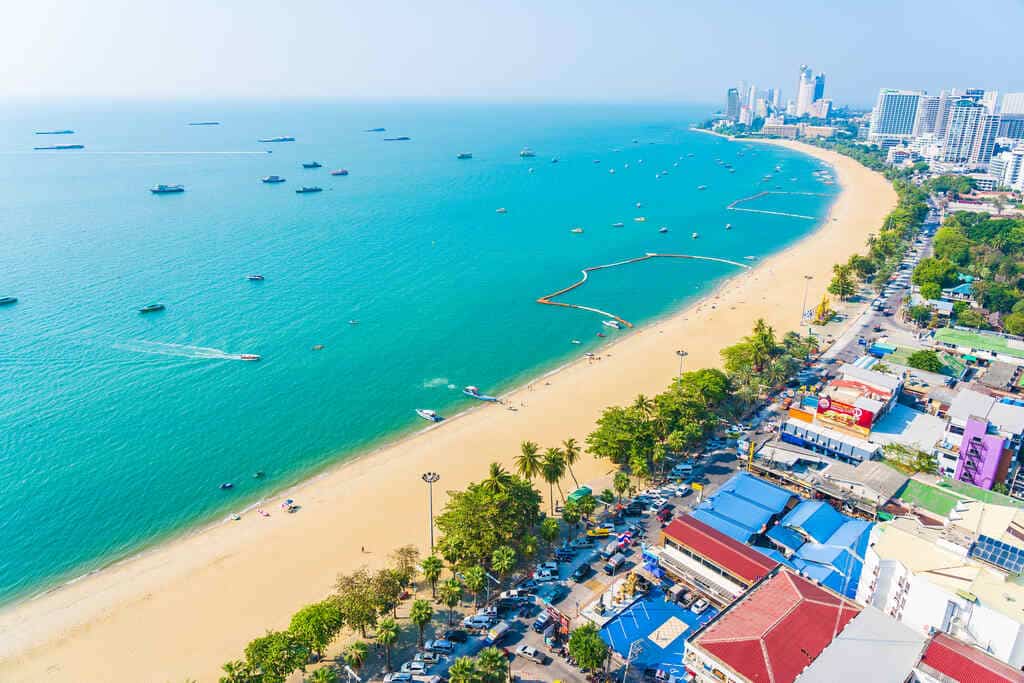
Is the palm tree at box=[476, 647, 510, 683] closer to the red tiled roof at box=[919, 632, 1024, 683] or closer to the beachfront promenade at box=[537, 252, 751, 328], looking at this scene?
the red tiled roof at box=[919, 632, 1024, 683]

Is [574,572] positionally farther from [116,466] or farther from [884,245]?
[884,245]

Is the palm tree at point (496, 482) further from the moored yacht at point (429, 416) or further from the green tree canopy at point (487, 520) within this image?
the moored yacht at point (429, 416)

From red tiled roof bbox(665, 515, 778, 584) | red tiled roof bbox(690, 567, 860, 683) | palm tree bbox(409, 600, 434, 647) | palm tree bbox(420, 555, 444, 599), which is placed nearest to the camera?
red tiled roof bbox(690, 567, 860, 683)

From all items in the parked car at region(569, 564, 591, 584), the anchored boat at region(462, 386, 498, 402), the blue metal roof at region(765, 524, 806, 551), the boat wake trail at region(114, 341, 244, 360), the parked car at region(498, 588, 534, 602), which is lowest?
the anchored boat at region(462, 386, 498, 402)

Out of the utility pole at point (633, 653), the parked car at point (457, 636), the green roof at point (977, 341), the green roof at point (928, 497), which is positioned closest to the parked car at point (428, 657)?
the parked car at point (457, 636)

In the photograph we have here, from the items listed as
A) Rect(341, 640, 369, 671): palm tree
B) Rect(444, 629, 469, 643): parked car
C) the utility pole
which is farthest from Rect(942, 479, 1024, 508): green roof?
Rect(341, 640, 369, 671): palm tree

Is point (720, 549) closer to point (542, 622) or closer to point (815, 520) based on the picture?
point (815, 520)

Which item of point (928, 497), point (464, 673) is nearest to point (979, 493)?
point (928, 497)
